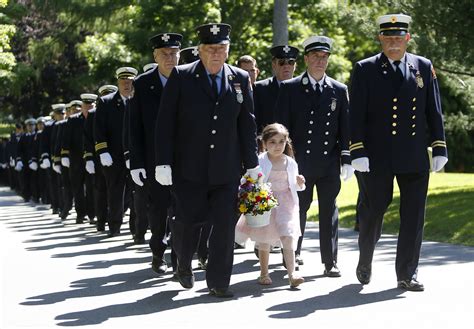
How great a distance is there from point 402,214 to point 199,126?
76.0 inches

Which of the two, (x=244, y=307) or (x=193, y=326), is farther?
(x=244, y=307)

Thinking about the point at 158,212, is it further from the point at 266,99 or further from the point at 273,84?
the point at 273,84

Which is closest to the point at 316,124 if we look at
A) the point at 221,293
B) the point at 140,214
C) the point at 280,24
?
the point at 221,293

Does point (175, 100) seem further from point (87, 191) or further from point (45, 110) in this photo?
point (45, 110)

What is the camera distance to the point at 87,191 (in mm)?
18156

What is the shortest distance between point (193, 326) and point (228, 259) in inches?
58.0

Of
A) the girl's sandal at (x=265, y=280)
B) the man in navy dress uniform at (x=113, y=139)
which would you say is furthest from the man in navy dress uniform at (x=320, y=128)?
the man in navy dress uniform at (x=113, y=139)

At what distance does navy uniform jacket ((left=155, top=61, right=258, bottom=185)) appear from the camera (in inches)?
365

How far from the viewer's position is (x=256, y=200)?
9539 mm

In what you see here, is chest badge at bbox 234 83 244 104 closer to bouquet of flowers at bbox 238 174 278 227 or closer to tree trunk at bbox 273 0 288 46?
bouquet of flowers at bbox 238 174 278 227

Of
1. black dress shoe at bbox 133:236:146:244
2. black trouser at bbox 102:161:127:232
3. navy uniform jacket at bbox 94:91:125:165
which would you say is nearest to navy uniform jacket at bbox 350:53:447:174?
black dress shoe at bbox 133:236:146:244

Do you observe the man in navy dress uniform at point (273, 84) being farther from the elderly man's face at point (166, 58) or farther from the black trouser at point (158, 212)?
the black trouser at point (158, 212)

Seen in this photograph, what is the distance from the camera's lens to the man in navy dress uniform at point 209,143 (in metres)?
9.23

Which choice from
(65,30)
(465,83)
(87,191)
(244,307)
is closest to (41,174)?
(87,191)
